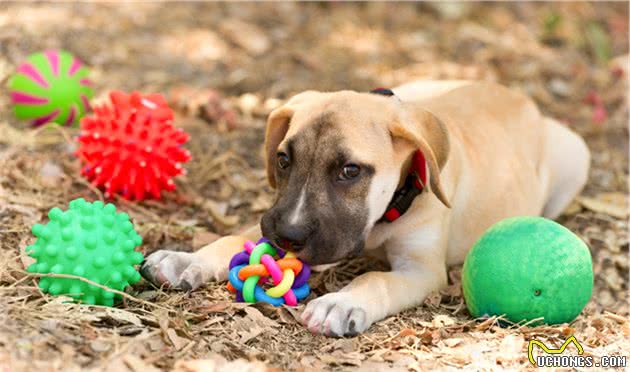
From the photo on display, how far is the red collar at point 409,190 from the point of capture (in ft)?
15.8

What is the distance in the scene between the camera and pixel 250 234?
16.8 ft

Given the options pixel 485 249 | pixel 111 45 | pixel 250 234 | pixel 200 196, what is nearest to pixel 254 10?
pixel 111 45

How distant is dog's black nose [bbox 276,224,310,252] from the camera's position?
431cm

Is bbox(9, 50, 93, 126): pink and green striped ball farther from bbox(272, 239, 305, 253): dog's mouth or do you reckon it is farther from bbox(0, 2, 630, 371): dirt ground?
bbox(272, 239, 305, 253): dog's mouth

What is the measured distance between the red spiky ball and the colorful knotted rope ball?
1.29m

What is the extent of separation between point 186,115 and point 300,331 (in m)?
3.71

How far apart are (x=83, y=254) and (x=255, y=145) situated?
3.20m

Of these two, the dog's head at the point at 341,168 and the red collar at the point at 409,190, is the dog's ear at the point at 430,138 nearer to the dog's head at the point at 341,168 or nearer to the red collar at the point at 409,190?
the dog's head at the point at 341,168

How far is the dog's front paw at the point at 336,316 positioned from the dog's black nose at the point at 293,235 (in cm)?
31

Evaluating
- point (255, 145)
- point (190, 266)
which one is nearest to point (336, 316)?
point (190, 266)

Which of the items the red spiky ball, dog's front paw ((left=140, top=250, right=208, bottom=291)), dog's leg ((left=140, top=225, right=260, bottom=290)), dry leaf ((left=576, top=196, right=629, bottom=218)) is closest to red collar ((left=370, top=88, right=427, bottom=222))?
dog's leg ((left=140, top=225, right=260, bottom=290))

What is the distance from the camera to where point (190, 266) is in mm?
4656

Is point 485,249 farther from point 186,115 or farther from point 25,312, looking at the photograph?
point 186,115

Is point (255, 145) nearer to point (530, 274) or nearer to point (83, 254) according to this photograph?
point (83, 254)
